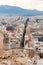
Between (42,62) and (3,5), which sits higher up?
(3,5)

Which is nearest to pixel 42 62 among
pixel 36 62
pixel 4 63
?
pixel 36 62

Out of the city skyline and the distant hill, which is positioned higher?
the city skyline

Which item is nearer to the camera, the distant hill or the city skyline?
the city skyline

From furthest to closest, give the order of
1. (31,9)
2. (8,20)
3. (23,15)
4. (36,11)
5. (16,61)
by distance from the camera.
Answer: (8,20) < (23,15) < (36,11) < (31,9) < (16,61)

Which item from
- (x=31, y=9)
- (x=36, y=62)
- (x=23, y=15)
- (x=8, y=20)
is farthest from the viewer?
(x=8, y=20)

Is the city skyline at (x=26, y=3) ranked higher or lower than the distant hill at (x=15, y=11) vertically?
higher

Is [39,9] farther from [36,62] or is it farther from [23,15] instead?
[36,62]

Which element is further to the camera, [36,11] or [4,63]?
[36,11]

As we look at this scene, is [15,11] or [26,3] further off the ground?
[26,3]

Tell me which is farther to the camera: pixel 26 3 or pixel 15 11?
pixel 15 11

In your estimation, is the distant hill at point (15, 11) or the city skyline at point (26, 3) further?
the distant hill at point (15, 11)
